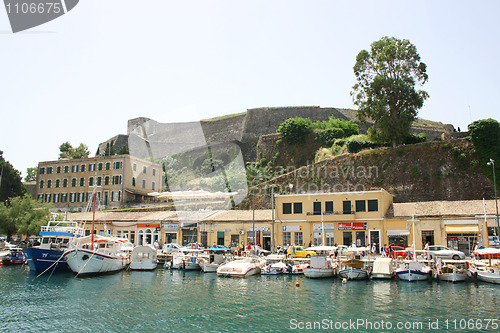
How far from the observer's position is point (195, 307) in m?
18.1

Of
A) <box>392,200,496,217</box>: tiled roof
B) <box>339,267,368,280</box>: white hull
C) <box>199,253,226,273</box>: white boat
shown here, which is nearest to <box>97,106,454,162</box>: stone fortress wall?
<box>392,200,496,217</box>: tiled roof

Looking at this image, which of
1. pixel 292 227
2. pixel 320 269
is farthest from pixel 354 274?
pixel 292 227

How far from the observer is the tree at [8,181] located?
56.1 m

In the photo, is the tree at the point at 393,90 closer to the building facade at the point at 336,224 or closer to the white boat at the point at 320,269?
the building facade at the point at 336,224

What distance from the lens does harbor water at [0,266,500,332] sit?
14969 mm

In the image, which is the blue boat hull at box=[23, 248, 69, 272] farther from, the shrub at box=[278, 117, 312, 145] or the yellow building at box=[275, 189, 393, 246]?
the shrub at box=[278, 117, 312, 145]

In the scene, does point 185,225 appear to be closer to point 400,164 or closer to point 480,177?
point 400,164

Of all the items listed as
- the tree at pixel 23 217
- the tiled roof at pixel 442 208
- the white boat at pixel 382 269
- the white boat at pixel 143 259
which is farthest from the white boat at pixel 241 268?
the tree at pixel 23 217

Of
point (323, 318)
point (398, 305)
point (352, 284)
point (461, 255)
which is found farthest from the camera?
point (461, 255)

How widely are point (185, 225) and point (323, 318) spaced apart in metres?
27.0

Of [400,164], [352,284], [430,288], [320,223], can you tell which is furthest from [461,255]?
[400,164]

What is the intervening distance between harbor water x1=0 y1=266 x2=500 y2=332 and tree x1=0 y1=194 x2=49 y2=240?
1710cm

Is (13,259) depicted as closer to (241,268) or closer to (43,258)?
(43,258)

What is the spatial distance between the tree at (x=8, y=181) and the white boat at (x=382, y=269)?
1986 inches
